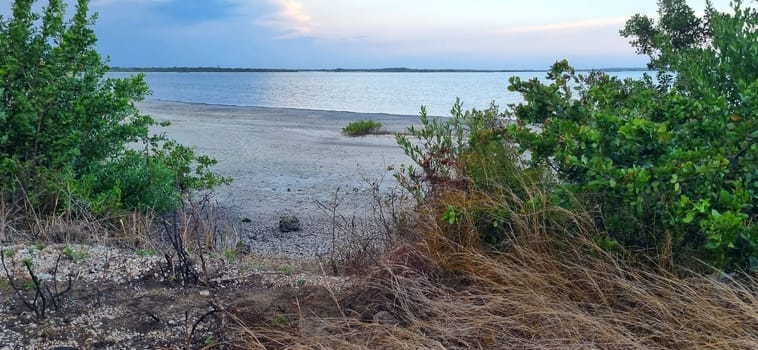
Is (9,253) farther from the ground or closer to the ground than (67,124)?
closer to the ground

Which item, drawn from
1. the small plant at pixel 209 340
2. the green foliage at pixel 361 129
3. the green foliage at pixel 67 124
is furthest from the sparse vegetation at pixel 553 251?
the green foliage at pixel 361 129

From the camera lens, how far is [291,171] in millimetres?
12133

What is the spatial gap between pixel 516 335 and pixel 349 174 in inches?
349

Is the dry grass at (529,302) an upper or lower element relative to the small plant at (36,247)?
upper

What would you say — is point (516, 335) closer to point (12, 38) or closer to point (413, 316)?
point (413, 316)

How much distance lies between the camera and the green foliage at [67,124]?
6230mm

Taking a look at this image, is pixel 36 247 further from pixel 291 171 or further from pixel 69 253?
pixel 291 171

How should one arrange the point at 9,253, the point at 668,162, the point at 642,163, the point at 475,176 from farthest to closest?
1. the point at 475,176
2. the point at 9,253
3. the point at 642,163
4. the point at 668,162

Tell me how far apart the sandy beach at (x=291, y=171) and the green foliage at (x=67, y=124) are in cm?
143

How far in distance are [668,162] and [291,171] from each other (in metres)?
9.36

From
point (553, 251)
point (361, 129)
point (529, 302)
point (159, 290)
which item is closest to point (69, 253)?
point (159, 290)

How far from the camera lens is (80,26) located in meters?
7.09

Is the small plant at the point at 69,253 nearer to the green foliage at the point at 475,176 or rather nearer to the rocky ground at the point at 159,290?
the rocky ground at the point at 159,290

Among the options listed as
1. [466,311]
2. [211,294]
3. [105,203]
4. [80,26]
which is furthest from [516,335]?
[80,26]
